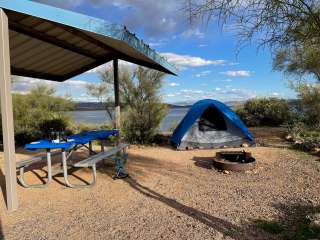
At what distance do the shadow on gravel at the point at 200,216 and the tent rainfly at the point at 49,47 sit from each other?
77.0 inches

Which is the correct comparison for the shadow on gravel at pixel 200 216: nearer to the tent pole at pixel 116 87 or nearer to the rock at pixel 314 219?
the rock at pixel 314 219

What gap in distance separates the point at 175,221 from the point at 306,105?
35.9 feet

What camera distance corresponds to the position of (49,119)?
513 inches

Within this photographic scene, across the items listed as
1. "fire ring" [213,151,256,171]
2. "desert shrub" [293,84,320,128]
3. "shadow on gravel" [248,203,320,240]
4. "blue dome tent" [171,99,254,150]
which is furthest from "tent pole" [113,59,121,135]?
"desert shrub" [293,84,320,128]

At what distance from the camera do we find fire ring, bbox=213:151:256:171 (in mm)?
6656

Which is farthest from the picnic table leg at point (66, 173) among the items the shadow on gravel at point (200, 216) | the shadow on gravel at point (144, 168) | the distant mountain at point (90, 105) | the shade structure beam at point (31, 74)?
the distant mountain at point (90, 105)

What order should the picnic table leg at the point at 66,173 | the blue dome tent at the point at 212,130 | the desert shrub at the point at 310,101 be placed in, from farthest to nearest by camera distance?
the desert shrub at the point at 310,101 < the blue dome tent at the point at 212,130 < the picnic table leg at the point at 66,173

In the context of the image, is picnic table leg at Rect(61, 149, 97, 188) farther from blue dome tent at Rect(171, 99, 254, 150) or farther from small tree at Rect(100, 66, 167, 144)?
small tree at Rect(100, 66, 167, 144)

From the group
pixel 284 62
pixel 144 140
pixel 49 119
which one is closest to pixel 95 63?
pixel 144 140

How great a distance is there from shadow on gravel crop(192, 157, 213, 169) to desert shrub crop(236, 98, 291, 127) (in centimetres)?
816

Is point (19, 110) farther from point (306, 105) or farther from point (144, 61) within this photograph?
point (306, 105)

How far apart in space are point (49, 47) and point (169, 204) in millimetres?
3883

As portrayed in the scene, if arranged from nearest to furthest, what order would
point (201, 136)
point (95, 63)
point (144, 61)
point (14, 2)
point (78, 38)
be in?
1. point (14, 2)
2. point (78, 38)
3. point (144, 61)
4. point (95, 63)
5. point (201, 136)

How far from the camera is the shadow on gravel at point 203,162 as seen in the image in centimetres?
738
